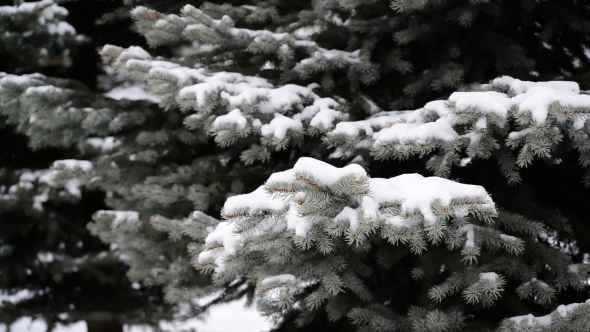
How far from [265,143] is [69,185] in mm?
3030

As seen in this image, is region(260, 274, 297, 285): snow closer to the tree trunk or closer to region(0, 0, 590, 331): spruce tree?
region(0, 0, 590, 331): spruce tree

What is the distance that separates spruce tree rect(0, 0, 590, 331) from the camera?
73.6 inches

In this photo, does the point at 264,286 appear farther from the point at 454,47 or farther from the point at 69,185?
the point at 69,185

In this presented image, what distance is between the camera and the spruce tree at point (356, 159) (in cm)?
187

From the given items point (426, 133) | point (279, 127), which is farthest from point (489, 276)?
point (279, 127)

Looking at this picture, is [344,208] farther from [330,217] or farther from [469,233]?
[469,233]

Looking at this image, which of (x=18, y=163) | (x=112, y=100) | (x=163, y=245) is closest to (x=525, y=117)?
(x=163, y=245)

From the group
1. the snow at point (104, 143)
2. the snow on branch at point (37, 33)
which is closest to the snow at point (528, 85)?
the snow at point (104, 143)

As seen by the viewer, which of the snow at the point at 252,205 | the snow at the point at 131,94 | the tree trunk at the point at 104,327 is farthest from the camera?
the tree trunk at the point at 104,327

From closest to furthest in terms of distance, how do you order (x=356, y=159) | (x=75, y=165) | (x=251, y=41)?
1. (x=356, y=159)
2. (x=251, y=41)
3. (x=75, y=165)

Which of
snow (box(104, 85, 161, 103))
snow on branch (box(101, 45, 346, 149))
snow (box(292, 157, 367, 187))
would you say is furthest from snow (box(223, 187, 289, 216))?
snow (box(104, 85, 161, 103))

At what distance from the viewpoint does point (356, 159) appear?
8.57 feet

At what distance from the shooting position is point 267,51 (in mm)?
2742

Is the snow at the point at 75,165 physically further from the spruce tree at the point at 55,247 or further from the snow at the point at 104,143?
the spruce tree at the point at 55,247
